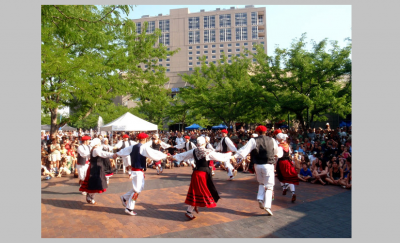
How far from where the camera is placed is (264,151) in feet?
20.0

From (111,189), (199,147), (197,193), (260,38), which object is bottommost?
(111,189)

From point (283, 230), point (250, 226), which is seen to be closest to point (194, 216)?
point (250, 226)

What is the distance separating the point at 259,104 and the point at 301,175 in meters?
6.59

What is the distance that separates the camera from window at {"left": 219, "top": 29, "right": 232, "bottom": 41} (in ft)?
277

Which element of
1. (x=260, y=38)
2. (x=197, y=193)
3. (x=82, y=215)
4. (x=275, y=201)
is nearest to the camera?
(x=197, y=193)

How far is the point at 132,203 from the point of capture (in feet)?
19.9

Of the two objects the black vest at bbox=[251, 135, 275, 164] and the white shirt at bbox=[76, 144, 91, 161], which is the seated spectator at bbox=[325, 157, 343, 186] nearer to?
the black vest at bbox=[251, 135, 275, 164]

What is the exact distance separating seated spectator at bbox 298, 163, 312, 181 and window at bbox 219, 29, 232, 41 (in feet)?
262

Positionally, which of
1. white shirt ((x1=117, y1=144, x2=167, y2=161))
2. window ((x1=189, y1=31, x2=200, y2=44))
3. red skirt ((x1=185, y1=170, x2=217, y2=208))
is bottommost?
red skirt ((x1=185, y1=170, x2=217, y2=208))

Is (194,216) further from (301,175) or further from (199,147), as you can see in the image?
(301,175)

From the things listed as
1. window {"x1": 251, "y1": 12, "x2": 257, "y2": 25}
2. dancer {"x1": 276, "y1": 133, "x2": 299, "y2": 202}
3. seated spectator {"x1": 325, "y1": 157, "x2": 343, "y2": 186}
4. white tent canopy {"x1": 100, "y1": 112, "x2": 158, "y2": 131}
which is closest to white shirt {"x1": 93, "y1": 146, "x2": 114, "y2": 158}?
dancer {"x1": 276, "y1": 133, "x2": 299, "y2": 202}

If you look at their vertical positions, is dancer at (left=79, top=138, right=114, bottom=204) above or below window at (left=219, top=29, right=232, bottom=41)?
below

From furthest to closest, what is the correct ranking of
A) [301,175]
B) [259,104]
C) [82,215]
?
[259,104] < [301,175] < [82,215]

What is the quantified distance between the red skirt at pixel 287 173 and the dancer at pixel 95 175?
467 centimetres
